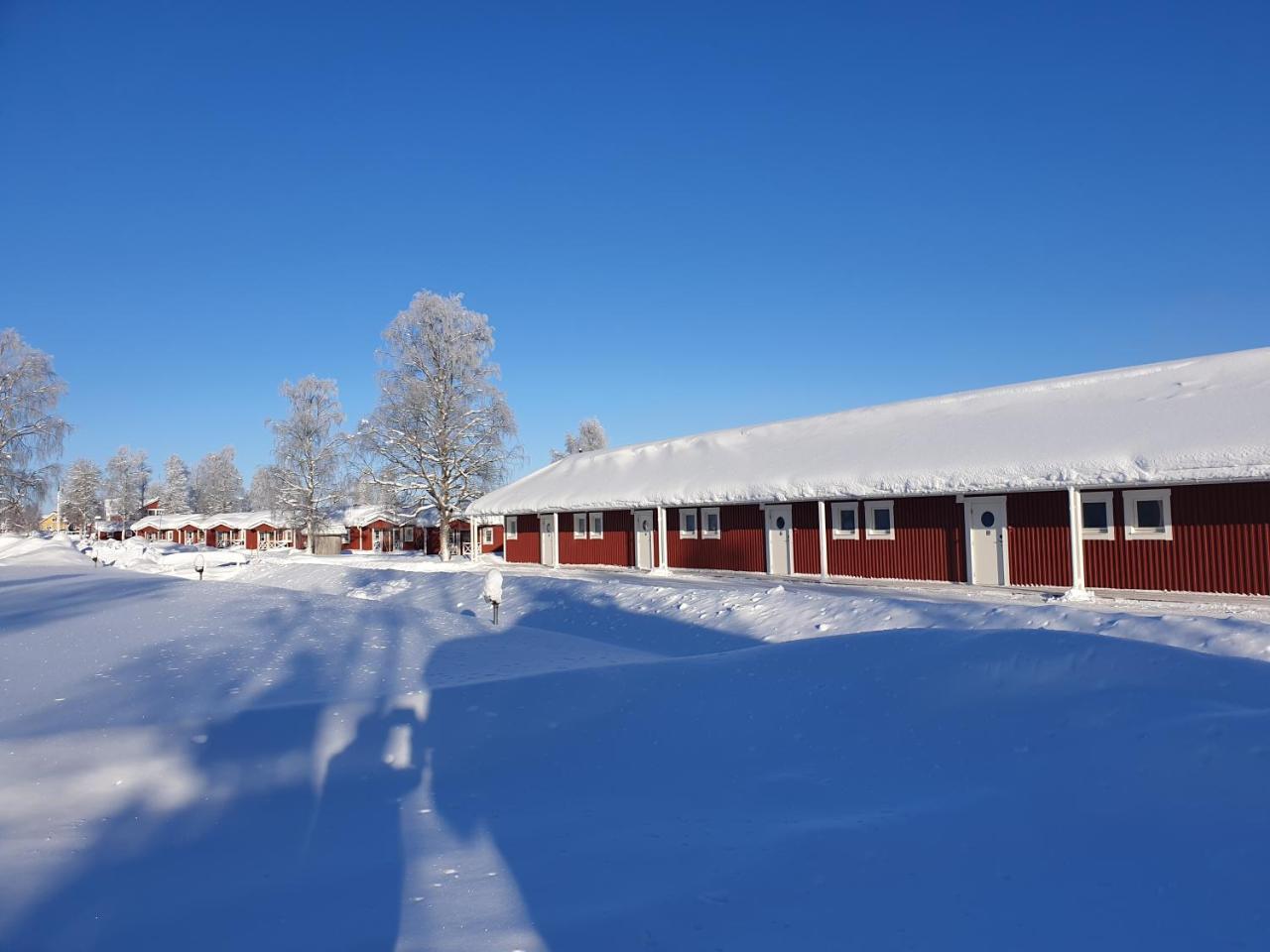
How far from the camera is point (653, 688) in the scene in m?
8.62

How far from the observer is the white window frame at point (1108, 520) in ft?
57.5

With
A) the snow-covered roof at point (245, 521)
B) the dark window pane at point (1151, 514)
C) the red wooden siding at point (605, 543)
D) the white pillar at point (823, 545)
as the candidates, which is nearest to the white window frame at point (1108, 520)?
the dark window pane at point (1151, 514)

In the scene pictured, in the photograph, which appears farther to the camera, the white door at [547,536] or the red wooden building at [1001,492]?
the white door at [547,536]

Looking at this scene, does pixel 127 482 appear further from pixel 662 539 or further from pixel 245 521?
pixel 662 539

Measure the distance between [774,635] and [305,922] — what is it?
429 inches

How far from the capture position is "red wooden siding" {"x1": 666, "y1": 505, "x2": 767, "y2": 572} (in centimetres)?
2469

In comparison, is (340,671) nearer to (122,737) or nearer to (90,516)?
(122,737)

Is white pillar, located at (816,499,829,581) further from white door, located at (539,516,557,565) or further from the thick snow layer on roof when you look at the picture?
white door, located at (539,516,557,565)

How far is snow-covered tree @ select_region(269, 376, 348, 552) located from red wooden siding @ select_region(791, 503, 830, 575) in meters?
36.8

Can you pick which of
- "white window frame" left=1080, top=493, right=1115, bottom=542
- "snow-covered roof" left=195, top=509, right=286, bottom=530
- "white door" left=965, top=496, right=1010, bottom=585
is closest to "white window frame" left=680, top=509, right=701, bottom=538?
"white door" left=965, top=496, right=1010, bottom=585

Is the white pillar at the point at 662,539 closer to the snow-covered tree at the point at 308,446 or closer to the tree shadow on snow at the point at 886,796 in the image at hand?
the tree shadow on snow at the point at 886,796

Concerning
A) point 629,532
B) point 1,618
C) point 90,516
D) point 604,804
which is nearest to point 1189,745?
point 604,804

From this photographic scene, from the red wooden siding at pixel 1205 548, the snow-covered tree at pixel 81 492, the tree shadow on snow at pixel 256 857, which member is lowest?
the tree shadow on snow at pixel 256 857

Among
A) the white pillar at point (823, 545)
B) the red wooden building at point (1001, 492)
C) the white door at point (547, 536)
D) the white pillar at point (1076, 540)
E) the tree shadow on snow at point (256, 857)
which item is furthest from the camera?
the white door at point (547, 536)
